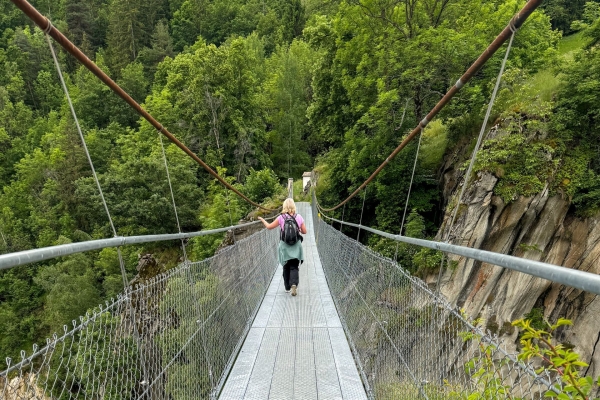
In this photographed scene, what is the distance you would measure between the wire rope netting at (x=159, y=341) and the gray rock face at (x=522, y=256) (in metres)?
4.44

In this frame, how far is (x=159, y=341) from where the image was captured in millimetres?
1863

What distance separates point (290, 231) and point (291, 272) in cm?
63

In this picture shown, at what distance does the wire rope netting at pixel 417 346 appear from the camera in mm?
994

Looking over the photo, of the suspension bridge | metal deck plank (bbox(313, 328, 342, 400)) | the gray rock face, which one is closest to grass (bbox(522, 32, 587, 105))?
the gray rock face

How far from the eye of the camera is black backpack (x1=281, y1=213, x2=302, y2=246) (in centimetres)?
434

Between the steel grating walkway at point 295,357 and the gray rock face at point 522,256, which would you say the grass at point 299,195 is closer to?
the gray rock face at point 522,256

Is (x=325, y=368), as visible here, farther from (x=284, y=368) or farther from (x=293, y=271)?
(x=293, y=271)

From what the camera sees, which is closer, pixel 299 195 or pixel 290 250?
pixel 290 250

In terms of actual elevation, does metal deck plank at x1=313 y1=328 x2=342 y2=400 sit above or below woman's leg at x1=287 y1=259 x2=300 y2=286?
below

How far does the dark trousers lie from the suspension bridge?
1.38 feet

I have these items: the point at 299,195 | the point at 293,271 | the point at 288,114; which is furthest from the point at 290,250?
the point at 288,114

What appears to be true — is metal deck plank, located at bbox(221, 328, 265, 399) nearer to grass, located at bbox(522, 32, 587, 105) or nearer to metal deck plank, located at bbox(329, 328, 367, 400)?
metal deck plank, located at bbox(329, 328, 367, 400)

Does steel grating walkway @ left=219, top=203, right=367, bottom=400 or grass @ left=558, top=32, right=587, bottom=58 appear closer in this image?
steel grating walkway @ left=219, top=203, right=367, bottom=400

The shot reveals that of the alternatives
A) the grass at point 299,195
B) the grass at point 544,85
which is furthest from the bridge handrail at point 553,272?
the grass at point 299,195
